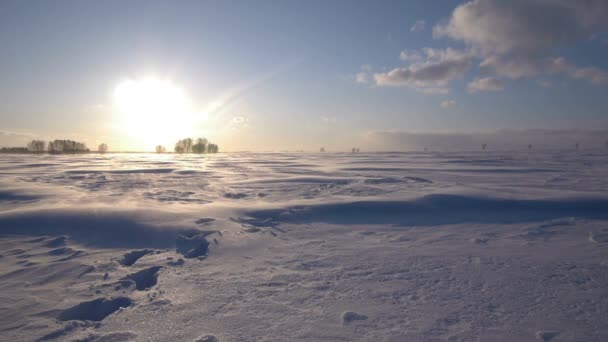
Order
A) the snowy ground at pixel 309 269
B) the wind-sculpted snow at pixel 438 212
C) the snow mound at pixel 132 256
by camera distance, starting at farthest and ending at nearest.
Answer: the wind-sculpted snow at pixel 438 212, the snow mound at pixel 132 256, the snowy ground at pixel 309 269

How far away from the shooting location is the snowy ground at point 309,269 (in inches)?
71.6

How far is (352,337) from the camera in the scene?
1.69 metres

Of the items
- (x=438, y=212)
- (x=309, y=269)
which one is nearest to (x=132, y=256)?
(x=309, y=269)

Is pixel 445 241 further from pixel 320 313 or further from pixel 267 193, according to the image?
pixel 267 193

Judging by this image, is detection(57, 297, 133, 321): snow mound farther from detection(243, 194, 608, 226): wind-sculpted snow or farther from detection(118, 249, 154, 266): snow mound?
detection(243, 194, 608, 226): wind-sculpted snow

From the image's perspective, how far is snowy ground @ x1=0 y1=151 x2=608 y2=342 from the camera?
1.82 meters

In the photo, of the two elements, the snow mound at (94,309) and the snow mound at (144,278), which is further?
the snow mound at (144,278)

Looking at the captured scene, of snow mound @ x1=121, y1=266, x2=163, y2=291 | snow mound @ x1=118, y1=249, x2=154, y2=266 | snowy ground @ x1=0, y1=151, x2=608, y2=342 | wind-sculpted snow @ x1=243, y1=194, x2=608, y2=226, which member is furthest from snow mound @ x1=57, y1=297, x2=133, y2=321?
wind-sculpted snow @ x1=243, y1=194, x2=608, y2=226

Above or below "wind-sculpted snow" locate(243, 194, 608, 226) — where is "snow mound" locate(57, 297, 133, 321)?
below

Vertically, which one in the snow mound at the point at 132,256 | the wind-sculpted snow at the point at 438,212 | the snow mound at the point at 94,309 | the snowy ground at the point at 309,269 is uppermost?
the wind-sculpted snow at the point at 438,212

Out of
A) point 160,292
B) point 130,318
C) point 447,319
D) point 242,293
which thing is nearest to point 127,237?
point 160,292

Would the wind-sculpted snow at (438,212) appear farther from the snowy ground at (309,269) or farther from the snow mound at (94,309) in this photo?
the snow mound at (94,309)

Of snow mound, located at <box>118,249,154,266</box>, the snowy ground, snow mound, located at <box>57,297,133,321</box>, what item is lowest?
snow mound, located at <box>57,297,133,321</box>

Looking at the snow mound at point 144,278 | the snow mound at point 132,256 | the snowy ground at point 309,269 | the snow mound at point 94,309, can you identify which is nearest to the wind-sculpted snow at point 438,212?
the snowy ground at point 309,269
